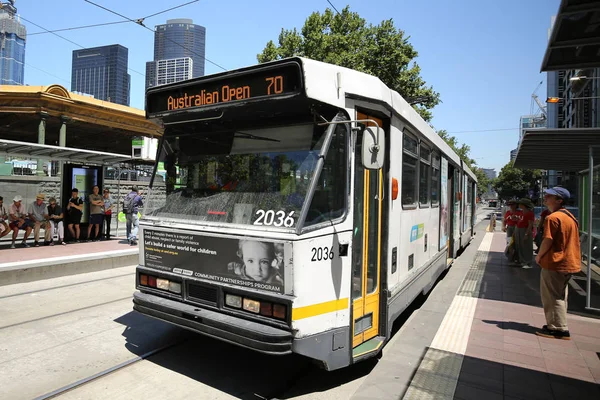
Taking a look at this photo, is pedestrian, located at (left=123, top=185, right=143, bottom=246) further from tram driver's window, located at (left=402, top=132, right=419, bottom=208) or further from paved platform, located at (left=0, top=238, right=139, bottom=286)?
tram driver's window, located at (left=402, top=132, right=419, bottom=208)

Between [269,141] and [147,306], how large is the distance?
212cm

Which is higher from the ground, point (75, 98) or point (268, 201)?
point (75, 98)

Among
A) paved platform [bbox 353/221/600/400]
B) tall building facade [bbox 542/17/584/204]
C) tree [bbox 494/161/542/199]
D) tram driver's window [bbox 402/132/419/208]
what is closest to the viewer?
paved platform [bbox 353/221/600/400]

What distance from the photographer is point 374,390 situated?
3.72 metres

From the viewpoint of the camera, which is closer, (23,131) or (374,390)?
(374,390)

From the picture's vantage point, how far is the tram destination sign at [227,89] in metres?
3.40

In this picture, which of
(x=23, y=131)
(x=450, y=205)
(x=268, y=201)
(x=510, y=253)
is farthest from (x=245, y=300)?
(x=23, y=131)

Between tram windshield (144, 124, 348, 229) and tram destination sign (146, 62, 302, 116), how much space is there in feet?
1.03

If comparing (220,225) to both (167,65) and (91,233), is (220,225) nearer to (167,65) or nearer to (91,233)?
(91,233)

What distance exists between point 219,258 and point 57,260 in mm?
6435

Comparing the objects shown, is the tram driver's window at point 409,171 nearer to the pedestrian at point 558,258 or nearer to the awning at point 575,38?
the pedestrian at point 558,258

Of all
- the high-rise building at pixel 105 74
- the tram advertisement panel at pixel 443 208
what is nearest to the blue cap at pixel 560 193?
the tram advertisement panel at pixel 443 208

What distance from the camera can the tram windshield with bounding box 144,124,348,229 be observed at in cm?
348

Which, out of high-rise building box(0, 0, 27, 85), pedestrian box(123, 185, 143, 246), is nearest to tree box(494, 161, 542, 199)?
pedestrian box(123, 185, 143, 246)
